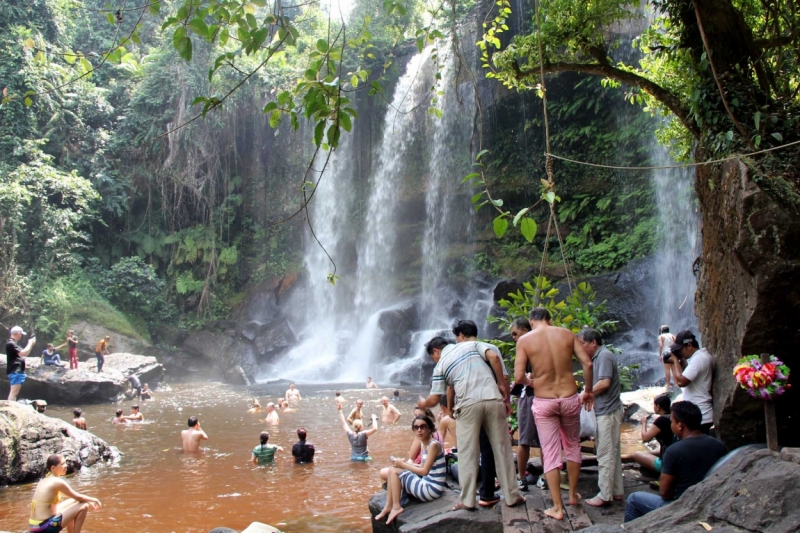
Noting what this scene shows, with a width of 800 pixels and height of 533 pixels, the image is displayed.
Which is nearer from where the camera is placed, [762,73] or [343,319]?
[762,73]

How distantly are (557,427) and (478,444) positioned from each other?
599mm

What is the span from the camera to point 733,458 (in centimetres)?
337

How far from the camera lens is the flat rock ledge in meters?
4.21

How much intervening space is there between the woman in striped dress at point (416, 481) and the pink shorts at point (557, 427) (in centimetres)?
93

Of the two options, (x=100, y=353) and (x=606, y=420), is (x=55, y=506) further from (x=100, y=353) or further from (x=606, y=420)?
(x=100, y=353)

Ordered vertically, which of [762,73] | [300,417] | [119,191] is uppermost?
[119,191]

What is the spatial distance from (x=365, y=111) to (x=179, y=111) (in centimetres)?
717

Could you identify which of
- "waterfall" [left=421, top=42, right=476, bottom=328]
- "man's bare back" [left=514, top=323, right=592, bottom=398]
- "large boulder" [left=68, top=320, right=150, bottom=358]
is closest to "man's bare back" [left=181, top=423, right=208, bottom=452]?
"man's bare back" [left=514, top=323, right=592, bottom=398]

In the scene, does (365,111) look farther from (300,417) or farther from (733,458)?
(733,458)

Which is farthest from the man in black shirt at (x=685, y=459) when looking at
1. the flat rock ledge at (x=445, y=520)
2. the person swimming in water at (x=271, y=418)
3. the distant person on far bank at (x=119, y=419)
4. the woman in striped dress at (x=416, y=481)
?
the distant person on far bank at (x=119, y=419)

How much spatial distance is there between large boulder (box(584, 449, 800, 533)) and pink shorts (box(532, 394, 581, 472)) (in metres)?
0.96

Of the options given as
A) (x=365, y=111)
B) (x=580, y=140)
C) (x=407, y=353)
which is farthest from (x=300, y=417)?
(x=365, y=111)

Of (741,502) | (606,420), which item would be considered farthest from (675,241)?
(741,502)

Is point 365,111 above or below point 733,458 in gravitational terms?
above
